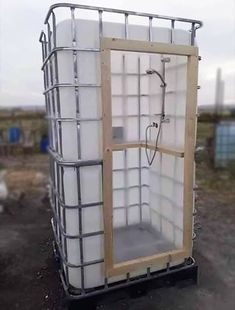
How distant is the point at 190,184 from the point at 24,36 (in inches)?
119

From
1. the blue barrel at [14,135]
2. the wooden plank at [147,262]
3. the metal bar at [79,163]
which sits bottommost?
the wooden plank at [147,262]

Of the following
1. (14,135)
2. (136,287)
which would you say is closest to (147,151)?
(136,287)

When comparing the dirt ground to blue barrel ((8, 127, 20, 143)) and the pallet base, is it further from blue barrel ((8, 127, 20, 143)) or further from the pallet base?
blue barrel ((8, 127, 20, 143))

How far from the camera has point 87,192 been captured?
2.38m

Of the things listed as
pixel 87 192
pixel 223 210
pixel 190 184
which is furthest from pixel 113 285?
pixel 223 210

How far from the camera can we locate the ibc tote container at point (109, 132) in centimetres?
222

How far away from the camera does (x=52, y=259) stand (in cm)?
340

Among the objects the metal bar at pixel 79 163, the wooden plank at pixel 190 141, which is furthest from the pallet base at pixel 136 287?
the metal bar at pixel 79 163

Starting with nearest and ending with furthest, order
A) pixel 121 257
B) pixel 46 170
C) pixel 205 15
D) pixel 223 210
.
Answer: pixel 121 257 < pixel 205 15 < pixel 223 210 < pixel 46 170

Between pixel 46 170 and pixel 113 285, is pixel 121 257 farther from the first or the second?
pixel 46 170

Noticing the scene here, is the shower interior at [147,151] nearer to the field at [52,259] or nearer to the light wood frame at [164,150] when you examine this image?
the light wood frame at [164,150]

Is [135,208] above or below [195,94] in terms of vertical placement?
below

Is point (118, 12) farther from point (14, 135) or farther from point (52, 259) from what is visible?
point (14, 135)

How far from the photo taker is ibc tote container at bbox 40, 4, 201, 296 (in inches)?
87.5
